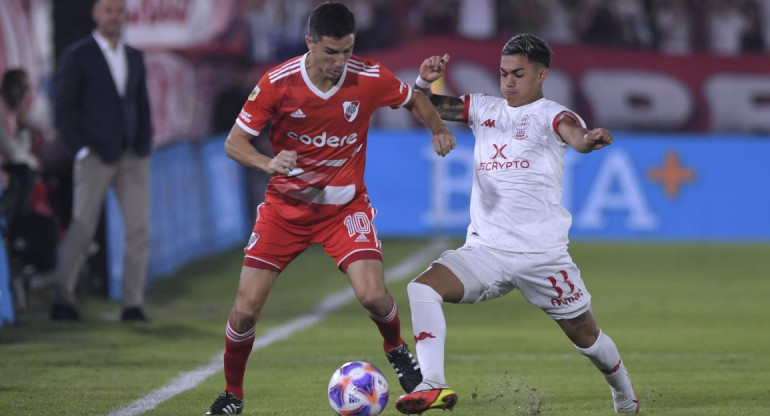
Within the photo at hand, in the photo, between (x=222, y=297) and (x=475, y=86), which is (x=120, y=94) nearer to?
(x=222, y=297)

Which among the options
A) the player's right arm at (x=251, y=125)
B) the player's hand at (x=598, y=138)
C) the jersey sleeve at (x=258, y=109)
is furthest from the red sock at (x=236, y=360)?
the player's hand at (x=598, y=138)

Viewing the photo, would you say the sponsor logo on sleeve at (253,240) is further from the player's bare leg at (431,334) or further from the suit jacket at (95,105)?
the suit jacket at (95,105)

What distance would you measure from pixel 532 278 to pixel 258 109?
1487mm

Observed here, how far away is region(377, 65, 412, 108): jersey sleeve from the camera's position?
6891mm

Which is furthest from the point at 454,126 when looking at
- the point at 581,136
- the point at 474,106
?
the point at 581,136

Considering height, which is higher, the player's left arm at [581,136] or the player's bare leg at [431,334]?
the player's left arm at [581,136]

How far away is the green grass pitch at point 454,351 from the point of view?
6.97m

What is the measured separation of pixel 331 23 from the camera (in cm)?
643

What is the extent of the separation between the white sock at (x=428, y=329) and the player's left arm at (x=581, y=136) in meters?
0.92

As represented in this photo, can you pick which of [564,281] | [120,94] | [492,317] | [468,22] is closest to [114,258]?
[120,94]

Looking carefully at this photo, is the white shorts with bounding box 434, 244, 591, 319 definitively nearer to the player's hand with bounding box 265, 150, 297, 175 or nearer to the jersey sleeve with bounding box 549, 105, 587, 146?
the jersey sleeve with bounding box 549, 105, 587, 146

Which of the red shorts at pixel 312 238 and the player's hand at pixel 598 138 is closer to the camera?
the player's hand at pixel 598 138

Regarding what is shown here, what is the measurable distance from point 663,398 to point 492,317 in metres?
4.09

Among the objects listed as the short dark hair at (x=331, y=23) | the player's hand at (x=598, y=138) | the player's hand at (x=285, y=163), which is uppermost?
the short dark hair at (x=331, y=23)
